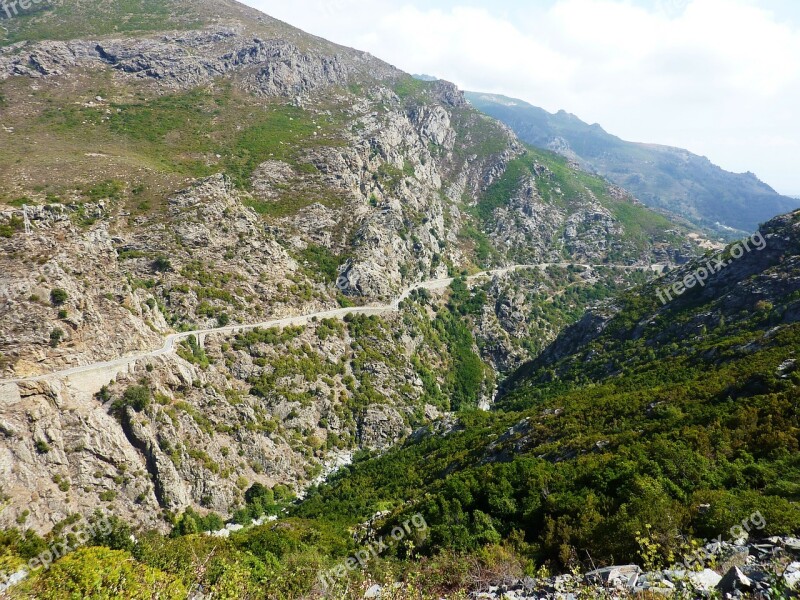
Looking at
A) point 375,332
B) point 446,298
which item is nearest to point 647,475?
point 375,332

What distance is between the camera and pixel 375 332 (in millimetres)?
87562

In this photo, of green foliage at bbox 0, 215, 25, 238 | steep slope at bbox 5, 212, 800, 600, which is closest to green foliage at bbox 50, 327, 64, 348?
steep slope at bbox 5, 212, 800, 600

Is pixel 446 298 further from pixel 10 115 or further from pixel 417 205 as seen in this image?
pixel 10 115

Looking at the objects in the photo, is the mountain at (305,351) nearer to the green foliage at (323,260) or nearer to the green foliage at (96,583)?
the green foliage at (96,583)

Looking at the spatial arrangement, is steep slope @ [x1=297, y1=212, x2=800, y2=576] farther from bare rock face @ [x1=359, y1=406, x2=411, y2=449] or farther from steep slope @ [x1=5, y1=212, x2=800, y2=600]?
bare rock face @ [x1=359, y1=406, x2=411, y2=449]

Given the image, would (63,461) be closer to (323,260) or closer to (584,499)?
(584,499)

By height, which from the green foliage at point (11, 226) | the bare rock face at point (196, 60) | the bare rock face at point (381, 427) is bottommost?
the bare rock face at point (381, 427)

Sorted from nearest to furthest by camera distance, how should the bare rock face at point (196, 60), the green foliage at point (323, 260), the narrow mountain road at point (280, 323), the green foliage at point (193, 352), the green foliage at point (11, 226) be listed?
the narrow mountain road at point (280, 323)
the green foliage at point (11, 226)
the green foliage at point (193, 352)
the green foliage at point (323, 260)
the bare rock face at point (196, 60)

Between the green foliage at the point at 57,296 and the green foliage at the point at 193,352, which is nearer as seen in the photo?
the green foliage at the point at 57,296

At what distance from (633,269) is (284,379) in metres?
130

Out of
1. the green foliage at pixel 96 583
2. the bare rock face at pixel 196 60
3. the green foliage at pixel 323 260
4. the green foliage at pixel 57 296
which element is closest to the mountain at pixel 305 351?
the green foliage at pixel 96 583

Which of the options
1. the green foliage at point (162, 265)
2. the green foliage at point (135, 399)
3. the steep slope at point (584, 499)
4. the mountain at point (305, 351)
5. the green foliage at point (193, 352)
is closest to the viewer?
the steep slope at point (584, 499)

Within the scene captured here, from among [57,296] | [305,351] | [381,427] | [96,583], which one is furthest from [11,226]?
[381,427]

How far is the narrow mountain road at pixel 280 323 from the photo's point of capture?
46438 millimetres
